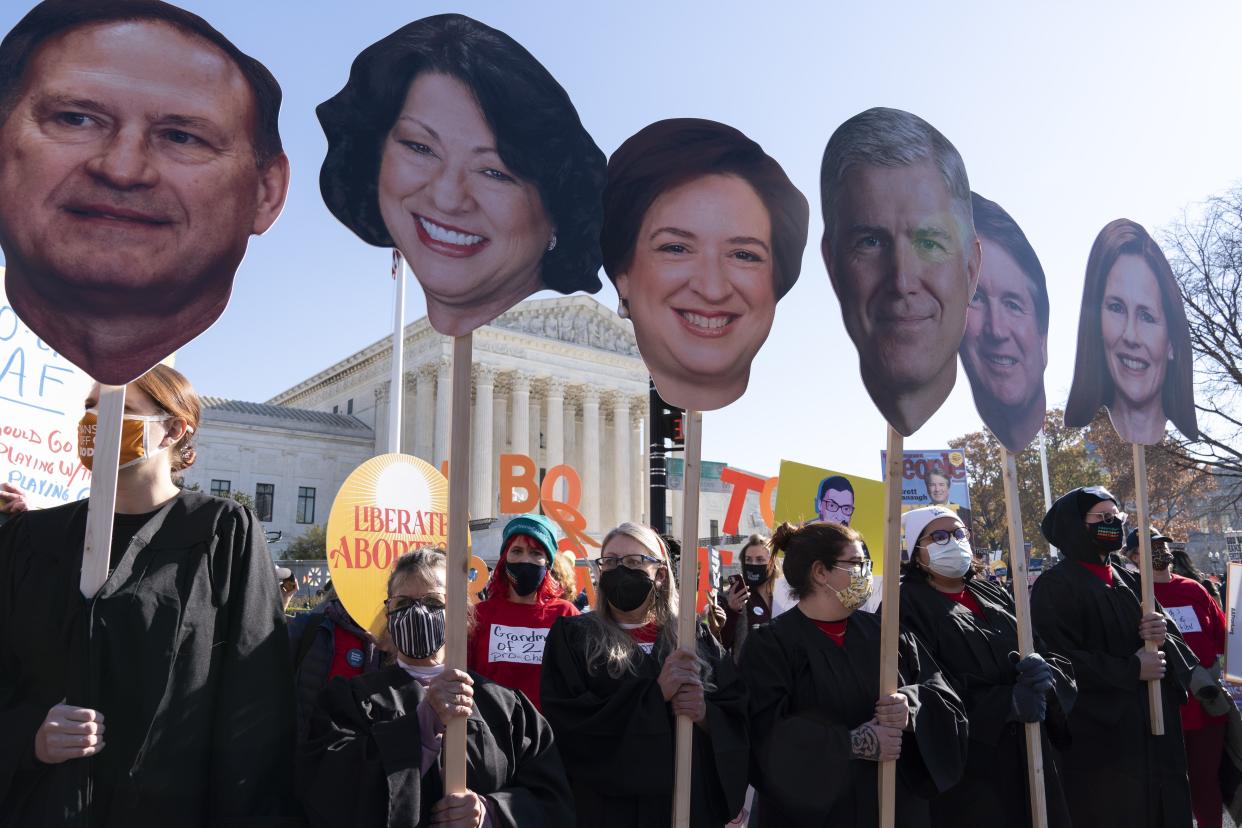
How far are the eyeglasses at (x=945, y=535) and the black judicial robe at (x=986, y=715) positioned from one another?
0.28m

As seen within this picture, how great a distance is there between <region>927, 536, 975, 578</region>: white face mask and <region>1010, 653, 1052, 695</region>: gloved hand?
577 millimetres

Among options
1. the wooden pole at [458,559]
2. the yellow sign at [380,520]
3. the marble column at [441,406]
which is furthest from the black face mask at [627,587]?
the marble column at [441,406]

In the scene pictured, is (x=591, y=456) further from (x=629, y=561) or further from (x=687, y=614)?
(x=687, y=614)

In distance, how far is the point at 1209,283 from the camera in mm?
15781

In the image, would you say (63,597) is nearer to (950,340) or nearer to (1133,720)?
(950,340)

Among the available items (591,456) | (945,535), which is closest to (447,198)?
(945,535)

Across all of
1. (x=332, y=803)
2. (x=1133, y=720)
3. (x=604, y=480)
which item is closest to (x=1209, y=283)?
(x=1133, y=720)

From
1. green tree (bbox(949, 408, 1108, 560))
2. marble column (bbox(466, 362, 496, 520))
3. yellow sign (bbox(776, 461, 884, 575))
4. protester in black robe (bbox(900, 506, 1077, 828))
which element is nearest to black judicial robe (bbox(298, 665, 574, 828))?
protester in black robe (bbox(900, 506, 1077, 828))

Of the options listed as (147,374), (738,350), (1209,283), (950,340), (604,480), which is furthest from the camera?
(604,480)

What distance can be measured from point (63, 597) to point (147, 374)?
30.7 inches

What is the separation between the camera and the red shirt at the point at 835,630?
167 inches

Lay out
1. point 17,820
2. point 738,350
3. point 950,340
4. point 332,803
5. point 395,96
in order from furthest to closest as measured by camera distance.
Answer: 1. point 950,340
2. point 738,350
3. point 395,96
4. point 332,803
5. point 17,820

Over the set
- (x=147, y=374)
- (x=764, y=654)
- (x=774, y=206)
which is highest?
(x=774, y=206)

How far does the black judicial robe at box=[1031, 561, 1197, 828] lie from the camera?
17.2 feet
